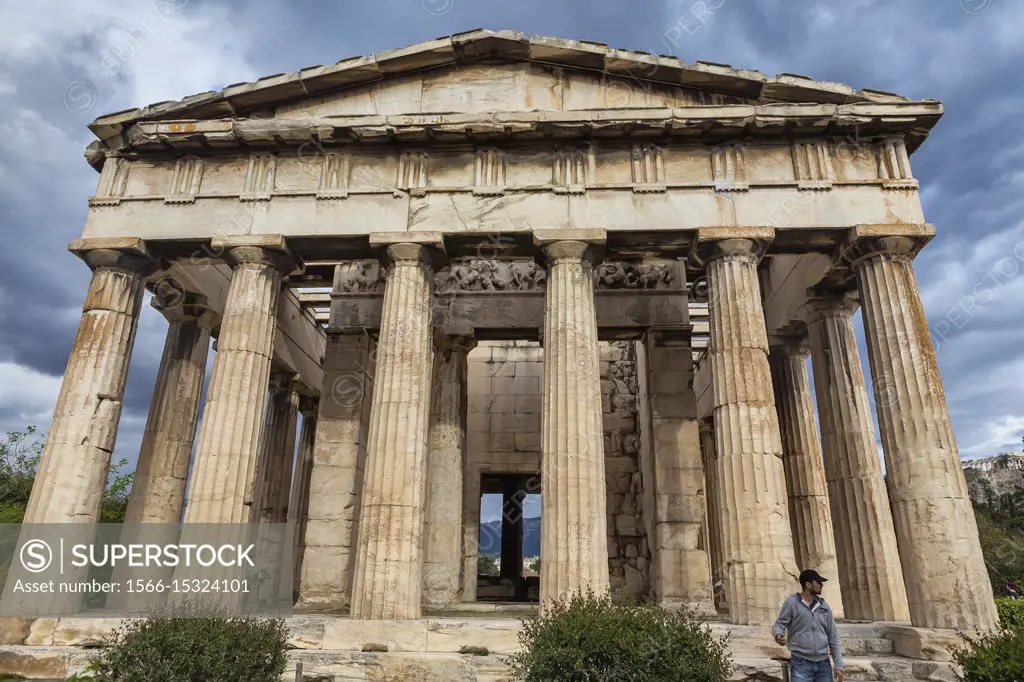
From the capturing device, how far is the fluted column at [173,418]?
1545 cm

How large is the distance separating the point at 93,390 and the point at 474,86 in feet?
31.7

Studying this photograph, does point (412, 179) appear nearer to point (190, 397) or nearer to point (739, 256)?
point (739, 256)

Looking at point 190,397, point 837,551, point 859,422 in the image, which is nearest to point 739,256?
point 859,422

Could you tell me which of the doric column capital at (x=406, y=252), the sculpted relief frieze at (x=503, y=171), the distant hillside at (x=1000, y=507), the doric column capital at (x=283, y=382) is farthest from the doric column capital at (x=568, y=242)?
the distant hillside at (x=1000, y=507)

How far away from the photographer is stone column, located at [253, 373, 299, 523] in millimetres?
19641

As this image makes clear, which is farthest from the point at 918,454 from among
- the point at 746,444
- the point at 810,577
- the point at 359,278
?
the point at 359,278

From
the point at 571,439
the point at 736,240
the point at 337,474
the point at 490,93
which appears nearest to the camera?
the point at 571,439

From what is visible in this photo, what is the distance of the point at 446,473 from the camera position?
53.0 ft

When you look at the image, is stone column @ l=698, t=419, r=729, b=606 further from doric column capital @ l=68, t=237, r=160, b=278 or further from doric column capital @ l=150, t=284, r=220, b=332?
doric column capital @ l=68, t=237, r=160, b=278

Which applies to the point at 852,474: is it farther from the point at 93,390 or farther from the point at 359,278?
the point at 93,390

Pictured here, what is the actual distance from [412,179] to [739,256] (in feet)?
21.8

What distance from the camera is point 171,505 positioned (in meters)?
15.7

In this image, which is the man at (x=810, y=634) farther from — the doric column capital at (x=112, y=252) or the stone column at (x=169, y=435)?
the doric column capital at (x=112, y=252)

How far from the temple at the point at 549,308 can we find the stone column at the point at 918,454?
0.05 meters
